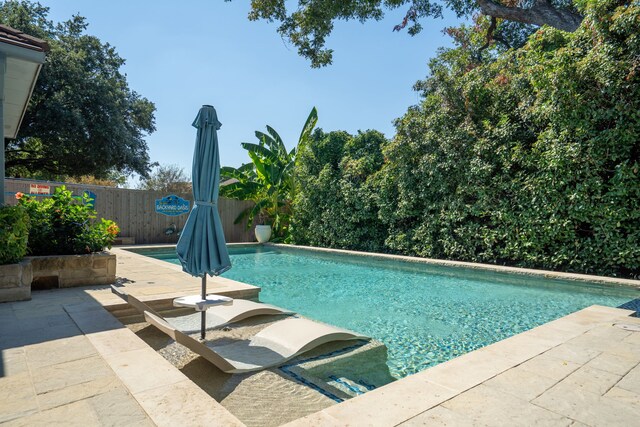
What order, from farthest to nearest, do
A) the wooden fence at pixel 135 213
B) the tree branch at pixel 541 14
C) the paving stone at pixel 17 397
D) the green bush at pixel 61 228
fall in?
1. the wooden fence at pixel 135 213
2. the tree branch at pixel 541 14
3. the green bush at pixel 61 228
4. the paving stone at pixel 17 397

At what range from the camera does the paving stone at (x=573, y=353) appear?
9.50 feet

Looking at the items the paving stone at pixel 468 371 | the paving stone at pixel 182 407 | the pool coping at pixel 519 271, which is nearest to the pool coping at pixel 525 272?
the pool coping at pixel 519 271

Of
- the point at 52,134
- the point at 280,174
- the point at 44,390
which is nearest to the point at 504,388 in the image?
the point at 44,390

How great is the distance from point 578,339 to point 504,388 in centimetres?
159

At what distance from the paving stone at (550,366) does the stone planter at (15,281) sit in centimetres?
535

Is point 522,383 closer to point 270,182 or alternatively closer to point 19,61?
point 19,61

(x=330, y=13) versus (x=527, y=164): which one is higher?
(x=330, y=13)

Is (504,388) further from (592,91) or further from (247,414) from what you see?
(592,91)

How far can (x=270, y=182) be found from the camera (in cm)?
1622

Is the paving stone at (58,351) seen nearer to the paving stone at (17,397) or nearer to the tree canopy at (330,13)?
the paving stone at (17,397)

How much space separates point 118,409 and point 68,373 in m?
0.73

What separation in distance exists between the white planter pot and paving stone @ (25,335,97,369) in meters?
12.8

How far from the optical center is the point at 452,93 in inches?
397

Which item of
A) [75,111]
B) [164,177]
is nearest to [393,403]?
[75,111]
